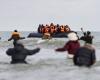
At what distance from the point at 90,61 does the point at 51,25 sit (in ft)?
98.2

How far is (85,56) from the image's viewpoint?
608 inches

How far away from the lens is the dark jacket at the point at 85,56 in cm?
1546

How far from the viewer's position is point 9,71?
15.2m

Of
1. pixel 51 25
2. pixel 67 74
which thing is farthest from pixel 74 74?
pixel 51 25

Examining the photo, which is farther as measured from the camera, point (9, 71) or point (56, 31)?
point (56, 31)

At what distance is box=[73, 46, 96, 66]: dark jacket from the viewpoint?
15.5m

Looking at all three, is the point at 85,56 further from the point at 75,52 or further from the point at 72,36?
the point at 72,36

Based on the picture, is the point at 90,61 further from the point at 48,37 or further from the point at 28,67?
the point at 48,37

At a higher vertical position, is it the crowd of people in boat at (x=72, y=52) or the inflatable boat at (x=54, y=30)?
the crowd of people in boat at (x=72, y=52)

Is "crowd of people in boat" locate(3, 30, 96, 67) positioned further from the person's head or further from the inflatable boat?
the inflatable boat

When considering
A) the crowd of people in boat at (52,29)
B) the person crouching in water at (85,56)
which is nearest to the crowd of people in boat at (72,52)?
the person crouching in water at (85,56)

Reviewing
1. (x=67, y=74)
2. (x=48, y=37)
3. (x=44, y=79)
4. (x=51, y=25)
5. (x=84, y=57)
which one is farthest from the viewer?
(x=51, y=25)

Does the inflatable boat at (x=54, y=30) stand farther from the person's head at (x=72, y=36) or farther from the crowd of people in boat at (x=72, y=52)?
the person's head at (x=72, y=36)

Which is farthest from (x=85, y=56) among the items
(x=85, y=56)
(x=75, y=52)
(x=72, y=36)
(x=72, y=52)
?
(x=72, y=52)
